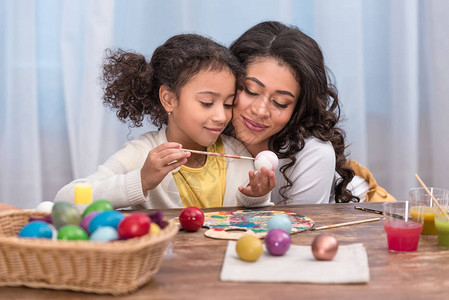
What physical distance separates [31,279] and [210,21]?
2266 millimetres

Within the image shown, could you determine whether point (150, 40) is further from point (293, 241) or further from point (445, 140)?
point (293, 241)

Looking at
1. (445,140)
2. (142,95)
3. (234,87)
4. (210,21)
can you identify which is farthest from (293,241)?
(445,140)

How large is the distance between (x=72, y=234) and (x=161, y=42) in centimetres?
219

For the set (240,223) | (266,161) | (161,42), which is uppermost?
(161,42)

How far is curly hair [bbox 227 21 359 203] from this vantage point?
79.0 inches

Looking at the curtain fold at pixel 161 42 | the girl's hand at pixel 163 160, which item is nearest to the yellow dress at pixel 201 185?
the girl's hand at pixel 163 160

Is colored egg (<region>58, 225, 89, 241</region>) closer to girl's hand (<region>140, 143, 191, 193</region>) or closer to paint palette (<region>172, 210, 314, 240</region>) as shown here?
paint palette (<region>172, 210, 314, 240</region>)

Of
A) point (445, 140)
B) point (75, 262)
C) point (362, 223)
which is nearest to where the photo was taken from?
point (75, 262)

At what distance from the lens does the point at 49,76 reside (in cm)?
297

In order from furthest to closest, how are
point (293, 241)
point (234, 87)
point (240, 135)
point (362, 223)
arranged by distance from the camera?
→ point (240, 135)
point (234, 87)
point (362, 223)
point (293, 241)

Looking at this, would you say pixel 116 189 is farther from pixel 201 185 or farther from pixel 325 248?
pixel 325 248

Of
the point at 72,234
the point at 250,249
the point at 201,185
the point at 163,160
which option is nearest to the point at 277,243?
the point at 250,249

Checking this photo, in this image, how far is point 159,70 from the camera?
6.49 feet

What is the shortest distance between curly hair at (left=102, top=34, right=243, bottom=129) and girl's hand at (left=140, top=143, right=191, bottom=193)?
335mm
